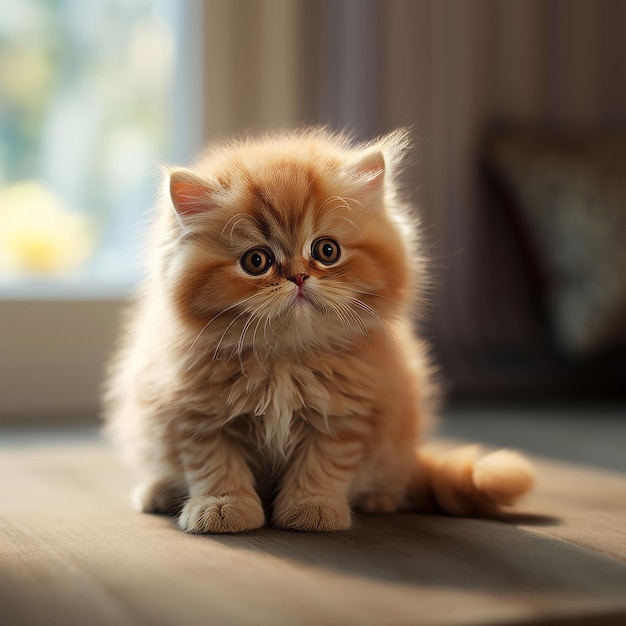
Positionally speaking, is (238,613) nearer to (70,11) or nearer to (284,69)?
(284,69)

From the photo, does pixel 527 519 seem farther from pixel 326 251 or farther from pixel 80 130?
pixel 80 130

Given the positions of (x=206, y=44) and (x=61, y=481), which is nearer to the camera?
(x=61, y=481)

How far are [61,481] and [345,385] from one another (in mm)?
670

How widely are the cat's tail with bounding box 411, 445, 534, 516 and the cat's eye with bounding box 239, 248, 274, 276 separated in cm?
45

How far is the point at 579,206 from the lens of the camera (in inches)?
101

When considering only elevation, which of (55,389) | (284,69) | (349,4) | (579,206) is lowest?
(55,389)

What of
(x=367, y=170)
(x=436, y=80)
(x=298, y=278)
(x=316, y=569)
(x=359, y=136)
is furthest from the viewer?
(x=436, y=80)

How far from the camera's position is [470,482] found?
136cm

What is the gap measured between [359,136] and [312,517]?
165 cm

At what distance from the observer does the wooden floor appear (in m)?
0.90

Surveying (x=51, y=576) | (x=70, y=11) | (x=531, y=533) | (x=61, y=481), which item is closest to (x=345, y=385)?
(x=531, y=533)

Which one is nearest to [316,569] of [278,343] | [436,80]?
[278,343]

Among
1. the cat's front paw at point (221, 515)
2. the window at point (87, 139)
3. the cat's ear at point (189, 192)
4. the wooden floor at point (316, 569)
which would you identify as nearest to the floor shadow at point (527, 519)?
the wooden floor at point (316, 569)

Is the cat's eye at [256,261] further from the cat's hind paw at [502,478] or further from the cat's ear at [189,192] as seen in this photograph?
the cat's hind paw at [502,478]
